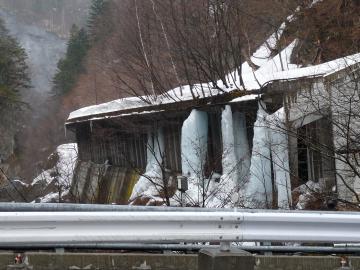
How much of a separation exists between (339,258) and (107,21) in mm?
61362

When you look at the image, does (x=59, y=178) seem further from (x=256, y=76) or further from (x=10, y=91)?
(x=10, y=91)

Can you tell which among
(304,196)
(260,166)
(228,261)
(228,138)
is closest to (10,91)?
(228,138)

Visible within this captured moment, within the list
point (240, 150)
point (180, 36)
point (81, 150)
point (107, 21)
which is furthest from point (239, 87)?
point (107, 21)

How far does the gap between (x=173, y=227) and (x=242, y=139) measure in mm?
13416

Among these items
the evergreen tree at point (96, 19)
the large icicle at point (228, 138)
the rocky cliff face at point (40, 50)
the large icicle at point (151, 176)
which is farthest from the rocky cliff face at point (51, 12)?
the large icicle at point (228, 138)

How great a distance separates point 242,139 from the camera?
17.5m

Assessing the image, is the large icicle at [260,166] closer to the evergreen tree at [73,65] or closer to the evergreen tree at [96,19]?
the evergreen tree at [96,19]

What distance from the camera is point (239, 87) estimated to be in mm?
17266

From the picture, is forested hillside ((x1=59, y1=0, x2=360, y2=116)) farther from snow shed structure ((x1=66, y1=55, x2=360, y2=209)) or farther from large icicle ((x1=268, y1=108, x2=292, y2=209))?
large icicle ((x1=268, y1=108, x2=292, y2=209))

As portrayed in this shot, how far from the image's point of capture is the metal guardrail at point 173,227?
4035 millimetres

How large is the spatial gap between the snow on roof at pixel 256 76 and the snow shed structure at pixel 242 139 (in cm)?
8

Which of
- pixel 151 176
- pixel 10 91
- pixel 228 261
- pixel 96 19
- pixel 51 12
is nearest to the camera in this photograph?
pixel 228 261

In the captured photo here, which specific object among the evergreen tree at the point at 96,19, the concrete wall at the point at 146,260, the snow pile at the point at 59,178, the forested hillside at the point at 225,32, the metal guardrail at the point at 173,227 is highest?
the evergreen tree at the point at 96,19

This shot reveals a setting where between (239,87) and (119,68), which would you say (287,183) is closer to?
(239,87)
